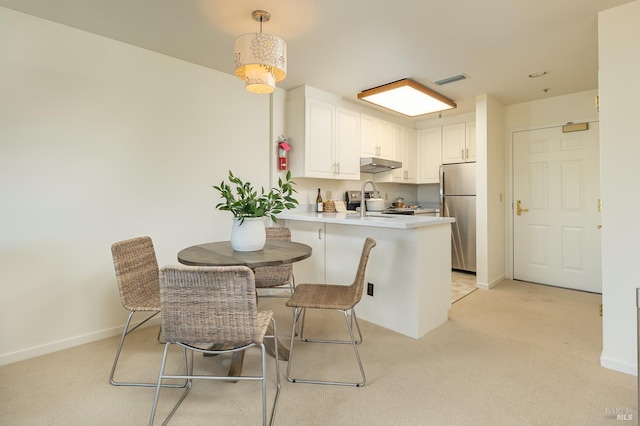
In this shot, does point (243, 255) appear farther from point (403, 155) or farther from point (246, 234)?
point (403, 155)

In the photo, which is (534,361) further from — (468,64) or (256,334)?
(468,64)

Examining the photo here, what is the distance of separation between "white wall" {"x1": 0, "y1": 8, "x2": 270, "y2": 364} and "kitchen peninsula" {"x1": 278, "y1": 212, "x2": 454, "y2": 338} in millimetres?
1268

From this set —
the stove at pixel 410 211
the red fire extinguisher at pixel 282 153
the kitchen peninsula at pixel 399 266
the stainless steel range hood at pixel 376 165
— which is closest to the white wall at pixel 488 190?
the stove at pixel 410 211

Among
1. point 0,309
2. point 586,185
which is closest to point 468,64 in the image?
point 586,185

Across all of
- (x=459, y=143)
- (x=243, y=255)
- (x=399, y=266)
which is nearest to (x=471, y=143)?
(x=459, y=143)

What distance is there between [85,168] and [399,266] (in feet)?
8.30

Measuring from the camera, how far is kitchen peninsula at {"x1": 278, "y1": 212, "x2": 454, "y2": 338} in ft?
8.11

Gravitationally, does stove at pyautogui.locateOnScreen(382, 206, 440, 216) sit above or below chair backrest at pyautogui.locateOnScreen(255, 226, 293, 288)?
above

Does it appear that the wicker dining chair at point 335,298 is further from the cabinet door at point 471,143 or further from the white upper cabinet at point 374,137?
the cabinet door at point 471,143

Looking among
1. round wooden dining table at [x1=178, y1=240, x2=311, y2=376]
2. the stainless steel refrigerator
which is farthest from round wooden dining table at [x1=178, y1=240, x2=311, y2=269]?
the stainless steel refrigerator

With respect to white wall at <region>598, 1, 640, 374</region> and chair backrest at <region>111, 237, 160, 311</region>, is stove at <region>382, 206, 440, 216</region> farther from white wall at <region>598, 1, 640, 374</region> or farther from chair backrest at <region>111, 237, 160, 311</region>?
chair backrest at <region>111, 237, 160, 311</region>

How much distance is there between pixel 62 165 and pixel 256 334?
2.03 meters

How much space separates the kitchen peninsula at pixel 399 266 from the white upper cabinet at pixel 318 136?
0.82 meters

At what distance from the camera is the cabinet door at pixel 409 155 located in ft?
16.5
